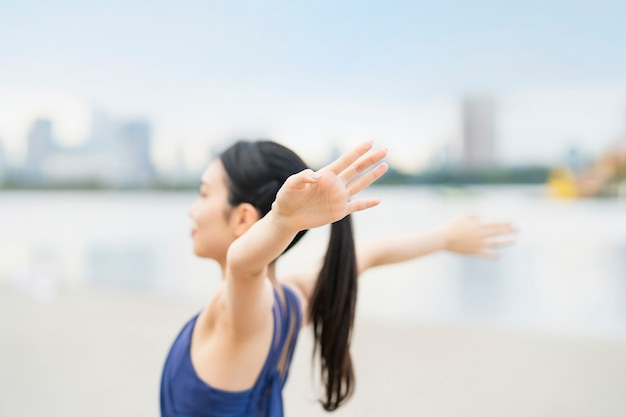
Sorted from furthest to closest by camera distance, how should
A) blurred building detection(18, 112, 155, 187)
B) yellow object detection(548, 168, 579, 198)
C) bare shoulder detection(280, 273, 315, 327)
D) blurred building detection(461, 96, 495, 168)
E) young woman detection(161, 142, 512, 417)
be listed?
yellow object detection(548, 168, 579, 198), blurred building detection(461, 96, 495, 168), blurred building detection(18, 112, 155, 187), bare shoulder detection(280, 273, 315, 327), young woman detection(161, 142, 512, 417)

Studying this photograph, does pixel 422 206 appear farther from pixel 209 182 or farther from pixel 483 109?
pixel 209 182

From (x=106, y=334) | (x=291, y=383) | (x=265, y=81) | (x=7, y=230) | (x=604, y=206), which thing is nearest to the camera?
(x=291, y=383)

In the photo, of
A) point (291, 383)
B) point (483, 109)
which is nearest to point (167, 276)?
point (291, 383)

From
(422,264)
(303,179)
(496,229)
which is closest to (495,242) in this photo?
(496,229)

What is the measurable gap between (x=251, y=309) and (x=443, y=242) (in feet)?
1.03

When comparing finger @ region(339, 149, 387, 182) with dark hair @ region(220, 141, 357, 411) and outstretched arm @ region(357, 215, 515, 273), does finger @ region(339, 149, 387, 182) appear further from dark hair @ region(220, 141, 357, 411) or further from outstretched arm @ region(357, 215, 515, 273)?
outstretched arm @ region(357, 215, 515, 273)

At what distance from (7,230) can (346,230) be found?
6711mm

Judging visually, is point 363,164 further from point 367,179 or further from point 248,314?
point 248,314

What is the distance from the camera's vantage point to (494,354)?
2.00 m

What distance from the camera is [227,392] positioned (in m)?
0.74

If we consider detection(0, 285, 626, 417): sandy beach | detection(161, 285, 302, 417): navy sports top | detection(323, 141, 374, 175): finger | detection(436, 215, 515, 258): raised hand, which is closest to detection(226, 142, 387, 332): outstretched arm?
detection(323, 141, 374, 175): finger

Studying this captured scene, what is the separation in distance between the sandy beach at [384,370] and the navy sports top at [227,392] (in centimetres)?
38

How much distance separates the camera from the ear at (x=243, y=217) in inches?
28.8

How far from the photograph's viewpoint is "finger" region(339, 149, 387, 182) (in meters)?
0.53
